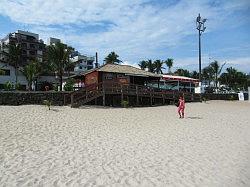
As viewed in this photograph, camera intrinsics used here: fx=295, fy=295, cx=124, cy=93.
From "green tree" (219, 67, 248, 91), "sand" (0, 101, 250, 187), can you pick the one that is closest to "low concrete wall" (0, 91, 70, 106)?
"sand" (0, 101, 250, 187)

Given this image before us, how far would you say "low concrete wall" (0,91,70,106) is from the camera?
23734 mm

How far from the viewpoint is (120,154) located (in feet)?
31.8

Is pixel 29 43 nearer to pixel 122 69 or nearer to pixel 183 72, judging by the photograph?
pixel 183 72

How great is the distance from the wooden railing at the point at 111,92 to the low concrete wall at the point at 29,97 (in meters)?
0.70

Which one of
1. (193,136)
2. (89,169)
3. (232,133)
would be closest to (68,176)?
(89,169)

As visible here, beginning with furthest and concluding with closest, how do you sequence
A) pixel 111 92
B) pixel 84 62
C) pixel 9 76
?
1. pixel 84 62
2. pixel 9 76
3. pixel 111 92

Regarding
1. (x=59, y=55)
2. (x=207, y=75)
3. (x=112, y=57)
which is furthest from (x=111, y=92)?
(x=207, y=75)

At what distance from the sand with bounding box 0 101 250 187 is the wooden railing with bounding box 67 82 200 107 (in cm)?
851

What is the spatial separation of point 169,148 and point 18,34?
2624 inches

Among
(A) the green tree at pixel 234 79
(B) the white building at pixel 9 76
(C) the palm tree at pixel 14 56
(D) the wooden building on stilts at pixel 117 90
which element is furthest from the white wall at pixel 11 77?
(A) the green tree at pixel 234 79

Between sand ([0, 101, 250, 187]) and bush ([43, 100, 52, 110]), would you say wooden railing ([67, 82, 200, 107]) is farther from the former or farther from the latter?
sand ([0, 101, 250, 187])

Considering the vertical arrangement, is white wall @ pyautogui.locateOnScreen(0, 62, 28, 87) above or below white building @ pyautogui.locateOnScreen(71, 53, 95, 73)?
below

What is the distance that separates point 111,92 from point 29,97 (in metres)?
7.03

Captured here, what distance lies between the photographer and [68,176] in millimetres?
7301
